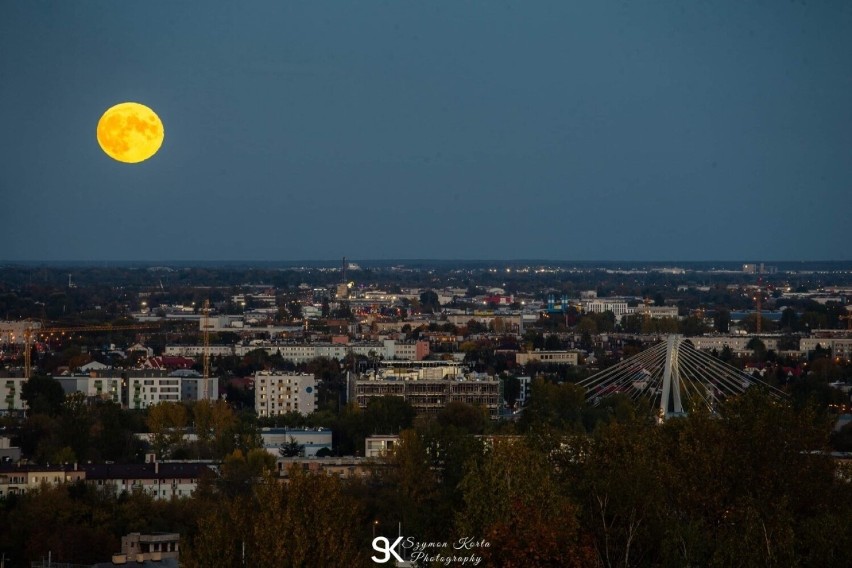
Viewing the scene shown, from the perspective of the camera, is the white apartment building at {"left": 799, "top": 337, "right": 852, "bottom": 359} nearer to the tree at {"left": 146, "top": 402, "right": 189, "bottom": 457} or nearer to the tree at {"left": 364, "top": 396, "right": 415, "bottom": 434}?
the tree at {"left": 364, "top": 396, "right": 415, "bottom": 434}

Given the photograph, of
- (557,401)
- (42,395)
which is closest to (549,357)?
(557,401)

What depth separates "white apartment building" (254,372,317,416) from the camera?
1475 inches

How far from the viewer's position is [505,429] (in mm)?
26359

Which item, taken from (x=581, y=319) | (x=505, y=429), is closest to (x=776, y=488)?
(x=505, y=429)

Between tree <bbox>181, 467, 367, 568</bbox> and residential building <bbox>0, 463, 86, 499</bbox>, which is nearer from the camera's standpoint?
tree <bbox>181, 467, 367, 568</bbox>

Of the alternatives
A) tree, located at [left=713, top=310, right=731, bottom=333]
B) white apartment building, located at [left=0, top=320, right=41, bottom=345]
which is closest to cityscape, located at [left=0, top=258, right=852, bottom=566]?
white apartment building, located at [left=0, top=320, right=41, bottom=345]

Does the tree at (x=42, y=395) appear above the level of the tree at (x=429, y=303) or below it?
above

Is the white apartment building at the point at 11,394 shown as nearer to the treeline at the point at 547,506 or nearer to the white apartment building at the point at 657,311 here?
the treeline at the point at 547,506

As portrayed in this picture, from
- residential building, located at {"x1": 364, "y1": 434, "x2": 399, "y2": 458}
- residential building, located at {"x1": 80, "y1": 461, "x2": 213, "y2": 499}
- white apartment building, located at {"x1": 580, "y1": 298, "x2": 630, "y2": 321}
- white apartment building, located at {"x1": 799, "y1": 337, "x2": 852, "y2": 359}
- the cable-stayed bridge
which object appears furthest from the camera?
white apartment building, located at {"x1": 580, "y1": 298, "x2": 630, "y2": 321}

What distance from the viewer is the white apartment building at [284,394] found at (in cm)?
3747

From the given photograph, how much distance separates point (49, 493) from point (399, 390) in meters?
15.9

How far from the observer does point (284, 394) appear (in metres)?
38.0

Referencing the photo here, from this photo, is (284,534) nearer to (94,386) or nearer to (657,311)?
(94,386)

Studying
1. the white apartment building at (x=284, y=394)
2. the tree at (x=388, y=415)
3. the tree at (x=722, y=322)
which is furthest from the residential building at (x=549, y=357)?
the tree at (x=388, y=415)
